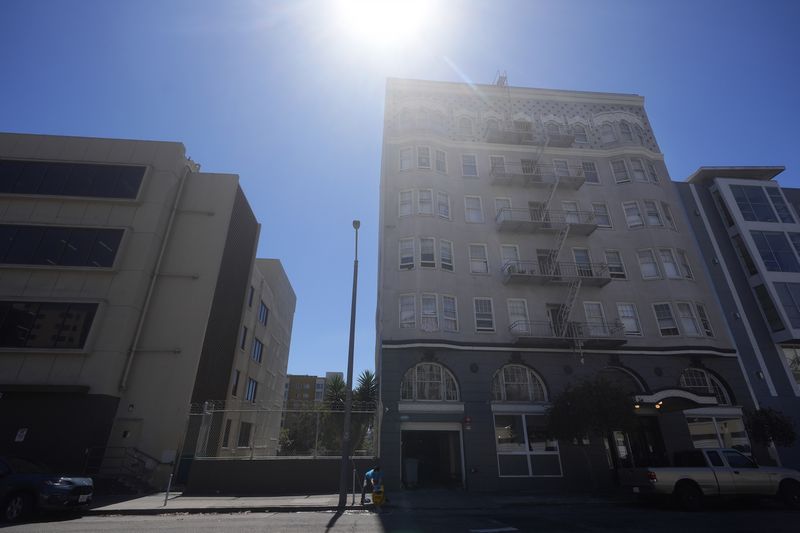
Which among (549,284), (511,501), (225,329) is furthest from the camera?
(225,329)

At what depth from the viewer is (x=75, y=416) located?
17.5m

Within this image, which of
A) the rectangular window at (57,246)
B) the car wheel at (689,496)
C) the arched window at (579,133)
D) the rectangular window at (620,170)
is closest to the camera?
the car wheel at (689,496)

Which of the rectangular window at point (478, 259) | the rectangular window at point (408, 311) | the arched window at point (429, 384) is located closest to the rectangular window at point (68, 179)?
the rectangular window at point (408, 311)

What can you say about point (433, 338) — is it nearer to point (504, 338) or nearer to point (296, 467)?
point (504, 338)

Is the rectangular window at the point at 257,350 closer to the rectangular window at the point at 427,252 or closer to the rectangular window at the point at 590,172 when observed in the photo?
the rectangular window at the point at 427,252

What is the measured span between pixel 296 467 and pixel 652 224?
25.9 meters

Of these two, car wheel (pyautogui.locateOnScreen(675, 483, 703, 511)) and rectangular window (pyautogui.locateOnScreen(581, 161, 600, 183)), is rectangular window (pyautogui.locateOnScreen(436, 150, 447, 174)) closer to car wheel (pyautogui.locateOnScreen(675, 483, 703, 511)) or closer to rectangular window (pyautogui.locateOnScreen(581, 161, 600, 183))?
rectangular window (pyautogui.locateOnScreen(581, 161, 600, 183))

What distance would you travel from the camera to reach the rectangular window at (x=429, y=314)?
20984 millimetres

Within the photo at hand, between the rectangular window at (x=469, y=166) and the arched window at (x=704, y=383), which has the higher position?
the rectangular window at (x=469, y=166)

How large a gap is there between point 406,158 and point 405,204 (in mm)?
3779

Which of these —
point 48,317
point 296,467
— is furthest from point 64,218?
point 296,467

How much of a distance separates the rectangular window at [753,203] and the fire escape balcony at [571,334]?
14.7 meters

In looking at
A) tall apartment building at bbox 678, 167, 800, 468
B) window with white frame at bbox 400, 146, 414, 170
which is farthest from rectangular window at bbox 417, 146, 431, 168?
tall apartment building at bbox 678, 167, 800, 468

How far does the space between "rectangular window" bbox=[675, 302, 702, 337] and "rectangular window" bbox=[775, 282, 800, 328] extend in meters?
6.07
